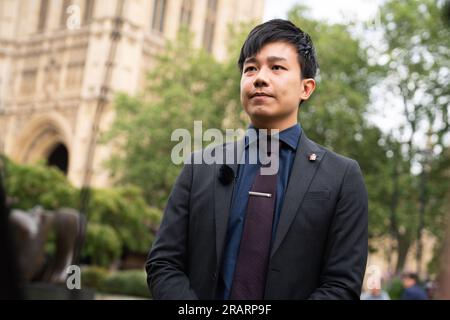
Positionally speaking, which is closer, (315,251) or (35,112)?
(315,251)

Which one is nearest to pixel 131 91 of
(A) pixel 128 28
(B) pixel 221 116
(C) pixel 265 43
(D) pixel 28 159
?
(A) pixel 128 28

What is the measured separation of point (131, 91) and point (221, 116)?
1318 centimetres

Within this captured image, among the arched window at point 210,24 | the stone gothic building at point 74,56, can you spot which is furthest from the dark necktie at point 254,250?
the arched window at point 210,24

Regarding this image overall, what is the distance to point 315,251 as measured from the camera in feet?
6.97

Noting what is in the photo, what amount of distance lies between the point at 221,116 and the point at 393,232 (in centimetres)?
787

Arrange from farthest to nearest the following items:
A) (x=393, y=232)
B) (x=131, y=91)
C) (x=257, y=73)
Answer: (x=131, y=91), (x=393, y=232), (x=257, y=73)

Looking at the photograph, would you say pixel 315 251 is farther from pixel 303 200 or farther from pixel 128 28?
pixel 128 28

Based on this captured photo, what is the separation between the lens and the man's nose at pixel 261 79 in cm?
223

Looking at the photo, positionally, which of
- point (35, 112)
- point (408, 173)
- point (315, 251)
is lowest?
point (315, 251)

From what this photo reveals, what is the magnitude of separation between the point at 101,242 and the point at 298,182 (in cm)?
2440

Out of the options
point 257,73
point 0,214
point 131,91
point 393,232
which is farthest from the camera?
point 131,91

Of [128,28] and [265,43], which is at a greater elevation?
[128,28]

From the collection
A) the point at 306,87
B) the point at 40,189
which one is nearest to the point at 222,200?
the point at 306,87

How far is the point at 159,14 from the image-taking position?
1891 inches
